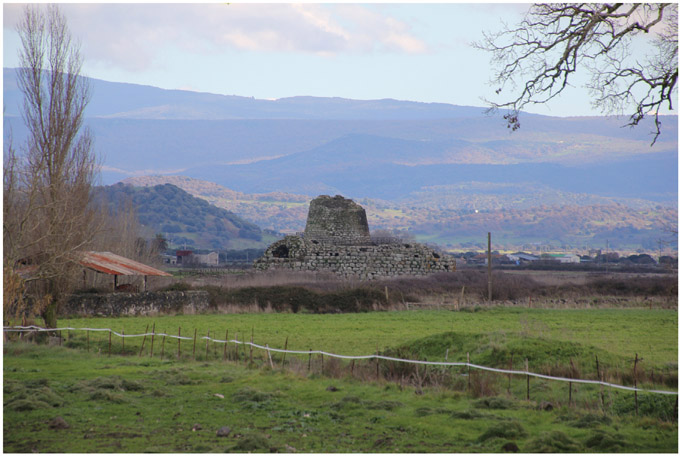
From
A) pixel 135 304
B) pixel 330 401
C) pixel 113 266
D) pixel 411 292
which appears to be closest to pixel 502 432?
pixel 330 401

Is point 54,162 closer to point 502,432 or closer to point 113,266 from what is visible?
point 113,266

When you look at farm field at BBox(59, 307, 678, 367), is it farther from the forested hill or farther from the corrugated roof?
the forested hill

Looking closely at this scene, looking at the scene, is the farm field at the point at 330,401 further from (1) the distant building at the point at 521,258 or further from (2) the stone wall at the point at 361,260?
(1) the distant building at the point at 521,258

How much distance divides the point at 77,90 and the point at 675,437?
23680 mm

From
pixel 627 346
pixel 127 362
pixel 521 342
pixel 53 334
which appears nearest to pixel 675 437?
pixel 521 342

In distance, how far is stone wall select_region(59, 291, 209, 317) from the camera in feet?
99.3

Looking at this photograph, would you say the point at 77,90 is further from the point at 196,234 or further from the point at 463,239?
the point at 463,239

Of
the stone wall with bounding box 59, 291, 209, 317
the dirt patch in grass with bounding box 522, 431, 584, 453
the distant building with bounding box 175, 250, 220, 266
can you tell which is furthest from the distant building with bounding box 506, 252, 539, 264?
the dirt patch in grass with bounding box 522, 431, 584, 453

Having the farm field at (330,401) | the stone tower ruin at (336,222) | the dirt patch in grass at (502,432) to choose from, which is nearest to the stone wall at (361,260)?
the stone tower ruin at (336,222)

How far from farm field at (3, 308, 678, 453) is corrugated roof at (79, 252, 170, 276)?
9.35 m

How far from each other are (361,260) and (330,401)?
1439 inches

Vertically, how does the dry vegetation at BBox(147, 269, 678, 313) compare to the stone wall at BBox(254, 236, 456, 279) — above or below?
below

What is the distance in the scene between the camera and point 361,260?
49.9 m

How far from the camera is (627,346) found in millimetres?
20125
